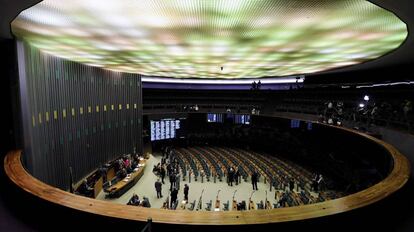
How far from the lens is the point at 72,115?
9.55 meters

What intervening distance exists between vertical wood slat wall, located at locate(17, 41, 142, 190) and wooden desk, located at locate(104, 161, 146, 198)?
160cm

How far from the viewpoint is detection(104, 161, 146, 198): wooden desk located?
9289 millimetres

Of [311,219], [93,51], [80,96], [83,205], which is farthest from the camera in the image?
[80,96]

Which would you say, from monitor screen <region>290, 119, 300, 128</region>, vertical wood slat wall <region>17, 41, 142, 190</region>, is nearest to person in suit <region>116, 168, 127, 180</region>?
vertical wood slat wall <region>17, 41, 142, 190</region>

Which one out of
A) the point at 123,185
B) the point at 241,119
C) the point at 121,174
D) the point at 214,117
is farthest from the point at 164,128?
the point at 123,185

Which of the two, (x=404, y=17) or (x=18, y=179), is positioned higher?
(x=404, y=17)

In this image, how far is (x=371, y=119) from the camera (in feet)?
30.5

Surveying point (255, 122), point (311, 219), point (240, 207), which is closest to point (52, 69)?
point (240, 207)

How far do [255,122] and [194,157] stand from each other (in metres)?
6.87

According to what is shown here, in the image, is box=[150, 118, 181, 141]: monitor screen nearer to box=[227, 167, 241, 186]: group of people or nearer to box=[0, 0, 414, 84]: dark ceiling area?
box=[227, 167, 241, 186]: group of people

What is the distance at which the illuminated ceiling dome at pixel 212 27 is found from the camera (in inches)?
153

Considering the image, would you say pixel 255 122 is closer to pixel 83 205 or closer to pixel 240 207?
pixel 240 207

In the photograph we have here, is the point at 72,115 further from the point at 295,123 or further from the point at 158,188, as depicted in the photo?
the point at 295,123

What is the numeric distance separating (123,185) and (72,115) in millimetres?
3654
